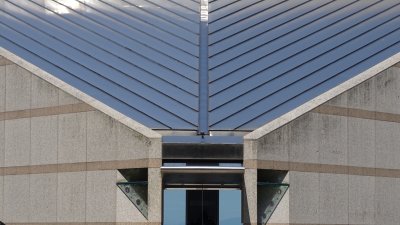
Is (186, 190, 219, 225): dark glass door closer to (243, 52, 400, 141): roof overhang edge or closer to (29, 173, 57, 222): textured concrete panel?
(29, 173, 57, 222): textured concrete panel

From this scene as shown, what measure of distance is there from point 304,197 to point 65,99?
343 inches

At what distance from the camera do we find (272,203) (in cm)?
3200

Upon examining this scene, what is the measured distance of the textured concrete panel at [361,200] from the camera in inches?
1323

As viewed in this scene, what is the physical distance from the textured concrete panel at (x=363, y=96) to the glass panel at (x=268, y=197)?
4.06 meters

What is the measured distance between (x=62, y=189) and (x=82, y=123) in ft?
7.71

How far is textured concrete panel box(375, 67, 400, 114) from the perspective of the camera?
34531mm

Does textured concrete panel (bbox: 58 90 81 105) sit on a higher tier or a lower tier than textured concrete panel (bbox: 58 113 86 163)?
higher

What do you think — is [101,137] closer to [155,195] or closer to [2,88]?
[155,195]

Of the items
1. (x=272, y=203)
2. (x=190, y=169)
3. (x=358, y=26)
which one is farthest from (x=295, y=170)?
(x=358, y=26)

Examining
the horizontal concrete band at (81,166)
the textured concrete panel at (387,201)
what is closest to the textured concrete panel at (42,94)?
the horizontal concrete band at (81,166)

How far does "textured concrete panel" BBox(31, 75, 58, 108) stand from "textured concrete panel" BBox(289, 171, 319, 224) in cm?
859

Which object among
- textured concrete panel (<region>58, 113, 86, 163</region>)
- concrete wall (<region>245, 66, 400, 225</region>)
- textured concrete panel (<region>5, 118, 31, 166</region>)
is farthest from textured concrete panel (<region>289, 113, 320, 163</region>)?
textured concrete panel (<region>5, 118, 31, 166</region>)

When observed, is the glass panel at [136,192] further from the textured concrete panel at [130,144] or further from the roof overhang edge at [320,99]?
the roof overhang edge at [320,99]

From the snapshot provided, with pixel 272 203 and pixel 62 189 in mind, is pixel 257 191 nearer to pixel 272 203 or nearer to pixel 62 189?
pixel 272 203
